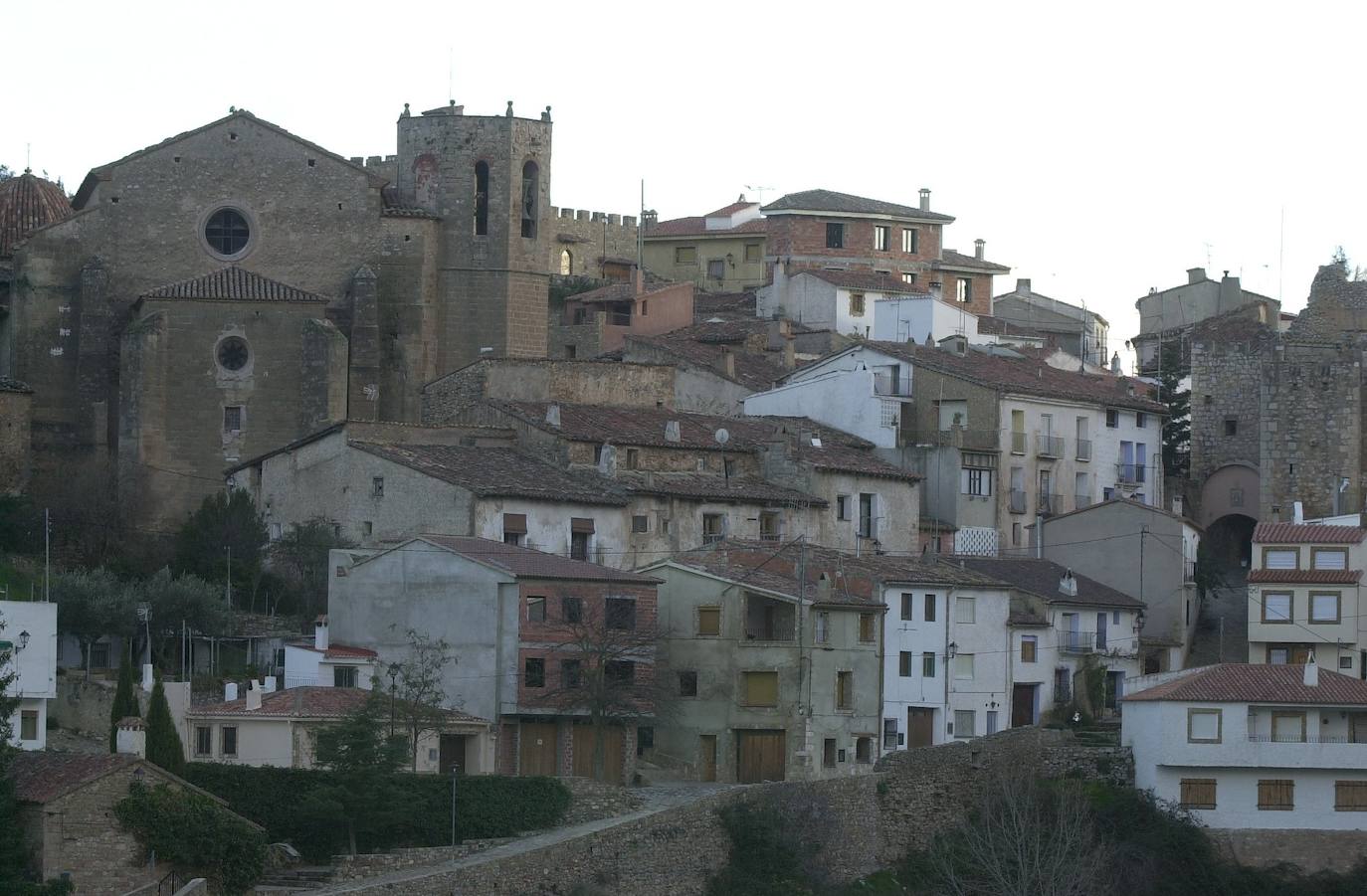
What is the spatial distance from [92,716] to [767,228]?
145 ft

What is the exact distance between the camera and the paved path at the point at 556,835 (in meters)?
50.3

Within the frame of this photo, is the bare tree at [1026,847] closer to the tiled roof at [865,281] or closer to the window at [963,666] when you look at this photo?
the window at [963,666]

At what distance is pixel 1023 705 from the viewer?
6488cm

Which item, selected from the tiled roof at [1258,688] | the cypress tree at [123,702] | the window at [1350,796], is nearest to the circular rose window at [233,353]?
the cypress tree at [123,702]

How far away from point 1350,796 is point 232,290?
1092 inches

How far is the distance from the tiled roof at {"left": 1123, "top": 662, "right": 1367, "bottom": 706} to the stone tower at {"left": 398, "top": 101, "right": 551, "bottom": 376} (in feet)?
74.0

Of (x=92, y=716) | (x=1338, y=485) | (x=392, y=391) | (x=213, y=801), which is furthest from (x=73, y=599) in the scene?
(x=1338, y=485)

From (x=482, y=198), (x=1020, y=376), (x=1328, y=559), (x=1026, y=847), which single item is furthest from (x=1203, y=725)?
(x=482, y=198)

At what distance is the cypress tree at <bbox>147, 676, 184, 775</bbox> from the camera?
5209 centimetres

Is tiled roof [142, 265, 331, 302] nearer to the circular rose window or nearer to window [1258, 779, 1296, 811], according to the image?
the circular rose window

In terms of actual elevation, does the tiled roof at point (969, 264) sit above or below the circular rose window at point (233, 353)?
above

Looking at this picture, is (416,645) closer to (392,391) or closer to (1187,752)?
(1187,752)

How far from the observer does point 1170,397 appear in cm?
8612

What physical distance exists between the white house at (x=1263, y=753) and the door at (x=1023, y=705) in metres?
4.15
